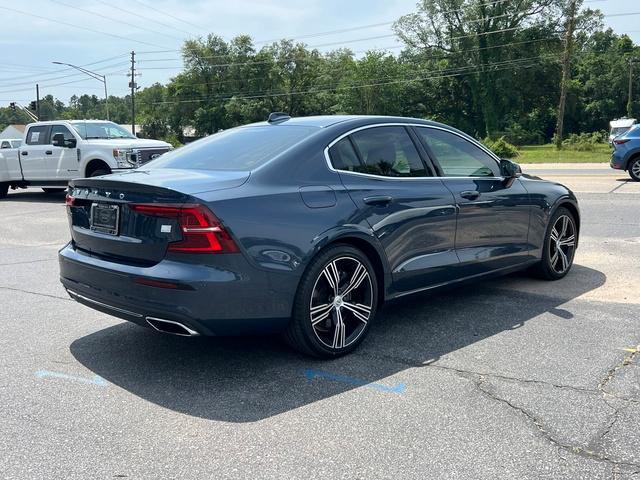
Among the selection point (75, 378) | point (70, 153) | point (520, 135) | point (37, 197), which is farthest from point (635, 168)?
point (520, 135)

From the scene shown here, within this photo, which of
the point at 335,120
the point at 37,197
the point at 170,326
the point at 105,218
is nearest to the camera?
the point at 170,326

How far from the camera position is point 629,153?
16.6 metres

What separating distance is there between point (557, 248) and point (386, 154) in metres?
2.59

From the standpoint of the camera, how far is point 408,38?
7394 cm

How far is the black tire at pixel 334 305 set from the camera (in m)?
4.16

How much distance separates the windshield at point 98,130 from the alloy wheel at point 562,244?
1193cm

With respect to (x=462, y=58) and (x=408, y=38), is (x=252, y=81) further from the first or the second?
(x=462, y=58)

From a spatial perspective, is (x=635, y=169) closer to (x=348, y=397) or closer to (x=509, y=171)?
(x=509, y=171)

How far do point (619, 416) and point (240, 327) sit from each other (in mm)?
2214

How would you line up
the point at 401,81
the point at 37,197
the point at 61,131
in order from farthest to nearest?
1. the point at 401,81
2. the point at 37,197
3. the point at 61,131

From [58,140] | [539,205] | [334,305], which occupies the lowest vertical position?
[334,305]

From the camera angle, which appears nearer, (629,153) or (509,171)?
(509,171)

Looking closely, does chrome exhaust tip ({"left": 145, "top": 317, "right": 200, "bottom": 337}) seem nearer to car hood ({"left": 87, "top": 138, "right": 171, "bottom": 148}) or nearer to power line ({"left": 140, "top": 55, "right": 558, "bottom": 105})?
car hood ({"left": 87, "top": 138, "right": 171, "bottom": 148})

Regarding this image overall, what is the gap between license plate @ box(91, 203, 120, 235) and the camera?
4.16 meters
